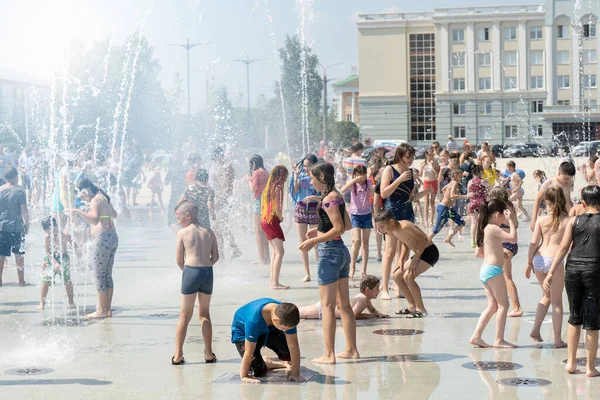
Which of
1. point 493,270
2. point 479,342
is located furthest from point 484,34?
point 479,342

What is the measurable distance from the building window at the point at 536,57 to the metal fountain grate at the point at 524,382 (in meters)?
91.3

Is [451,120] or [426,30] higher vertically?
[426,30]

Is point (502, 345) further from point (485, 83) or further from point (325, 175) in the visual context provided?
point (485, 83)

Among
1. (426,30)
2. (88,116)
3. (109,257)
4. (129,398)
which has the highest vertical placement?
(426,30)

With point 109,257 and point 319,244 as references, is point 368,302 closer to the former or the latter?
point 319,244

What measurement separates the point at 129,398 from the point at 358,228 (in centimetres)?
613

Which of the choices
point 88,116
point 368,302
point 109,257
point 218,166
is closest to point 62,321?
point 109,257

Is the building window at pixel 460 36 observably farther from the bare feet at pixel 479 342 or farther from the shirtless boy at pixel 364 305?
the bare feet at pixel 479 342

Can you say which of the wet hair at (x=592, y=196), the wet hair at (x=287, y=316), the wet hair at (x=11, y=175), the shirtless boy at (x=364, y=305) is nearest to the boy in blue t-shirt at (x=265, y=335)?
the wet hair at (x=287, y=316)

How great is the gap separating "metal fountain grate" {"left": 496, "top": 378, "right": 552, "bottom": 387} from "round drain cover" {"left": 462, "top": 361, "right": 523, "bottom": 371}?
35 cm

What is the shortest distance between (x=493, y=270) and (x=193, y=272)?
2.48 metres

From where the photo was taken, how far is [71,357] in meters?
8.06

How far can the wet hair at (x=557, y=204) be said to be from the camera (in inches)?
304

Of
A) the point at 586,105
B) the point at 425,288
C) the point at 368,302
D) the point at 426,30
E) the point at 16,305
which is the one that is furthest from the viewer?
the point at 426,30
